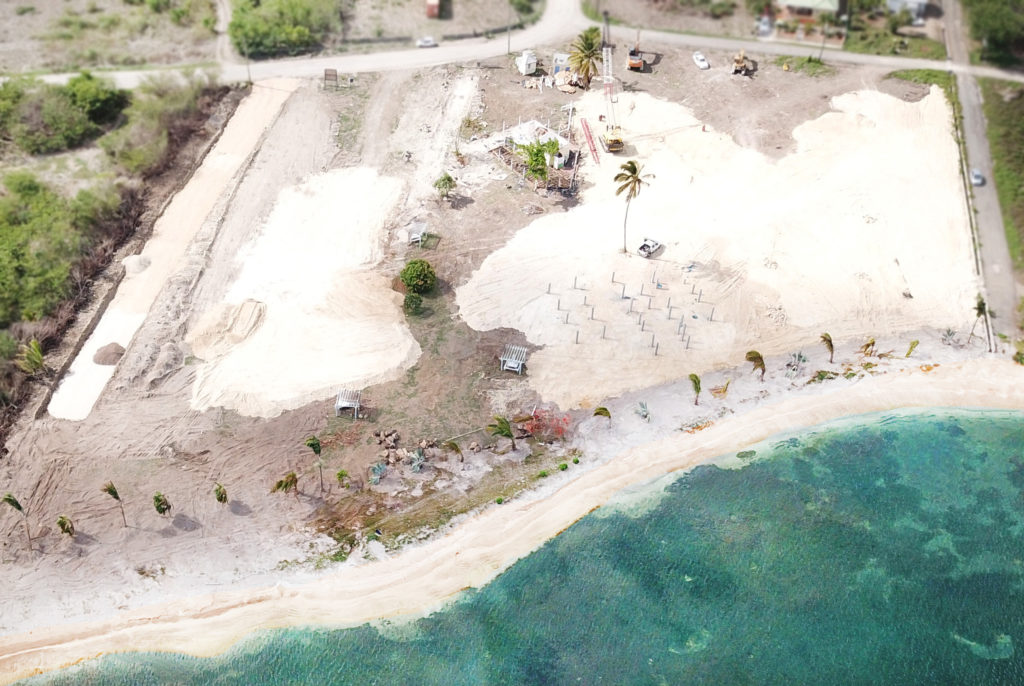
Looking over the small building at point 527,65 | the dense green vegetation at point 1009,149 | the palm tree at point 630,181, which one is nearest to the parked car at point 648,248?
the palm tree at point 630,181

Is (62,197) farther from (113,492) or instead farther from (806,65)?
(806,65)

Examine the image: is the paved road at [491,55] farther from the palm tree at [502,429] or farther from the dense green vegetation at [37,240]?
the palm tree at [502,429]

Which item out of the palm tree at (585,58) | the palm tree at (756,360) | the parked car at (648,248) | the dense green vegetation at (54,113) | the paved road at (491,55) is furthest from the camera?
the paved road at (491,55)

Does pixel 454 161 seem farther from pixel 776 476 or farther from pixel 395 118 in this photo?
pixel 776 476

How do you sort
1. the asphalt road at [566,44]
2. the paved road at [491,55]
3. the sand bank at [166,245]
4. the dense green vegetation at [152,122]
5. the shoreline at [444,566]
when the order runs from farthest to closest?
1. the paved road at [491,55]
2. the asphalt road at [566,44]
3. the dense green vegetation at [152,122]
4. the sand bank at [166,245]
5. the shoreline at [444,566]

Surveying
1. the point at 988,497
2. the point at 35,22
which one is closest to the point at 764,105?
the point at 988,497

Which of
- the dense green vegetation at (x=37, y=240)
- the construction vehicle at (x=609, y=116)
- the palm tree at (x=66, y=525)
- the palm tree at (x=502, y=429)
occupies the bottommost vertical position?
the palm tree at (x=66, y=525)

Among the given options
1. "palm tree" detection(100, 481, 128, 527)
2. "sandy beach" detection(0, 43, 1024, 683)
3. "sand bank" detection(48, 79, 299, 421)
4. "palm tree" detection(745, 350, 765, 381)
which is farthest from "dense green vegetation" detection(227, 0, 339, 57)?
"palm tree" detection(745, 350, 765, 381)
